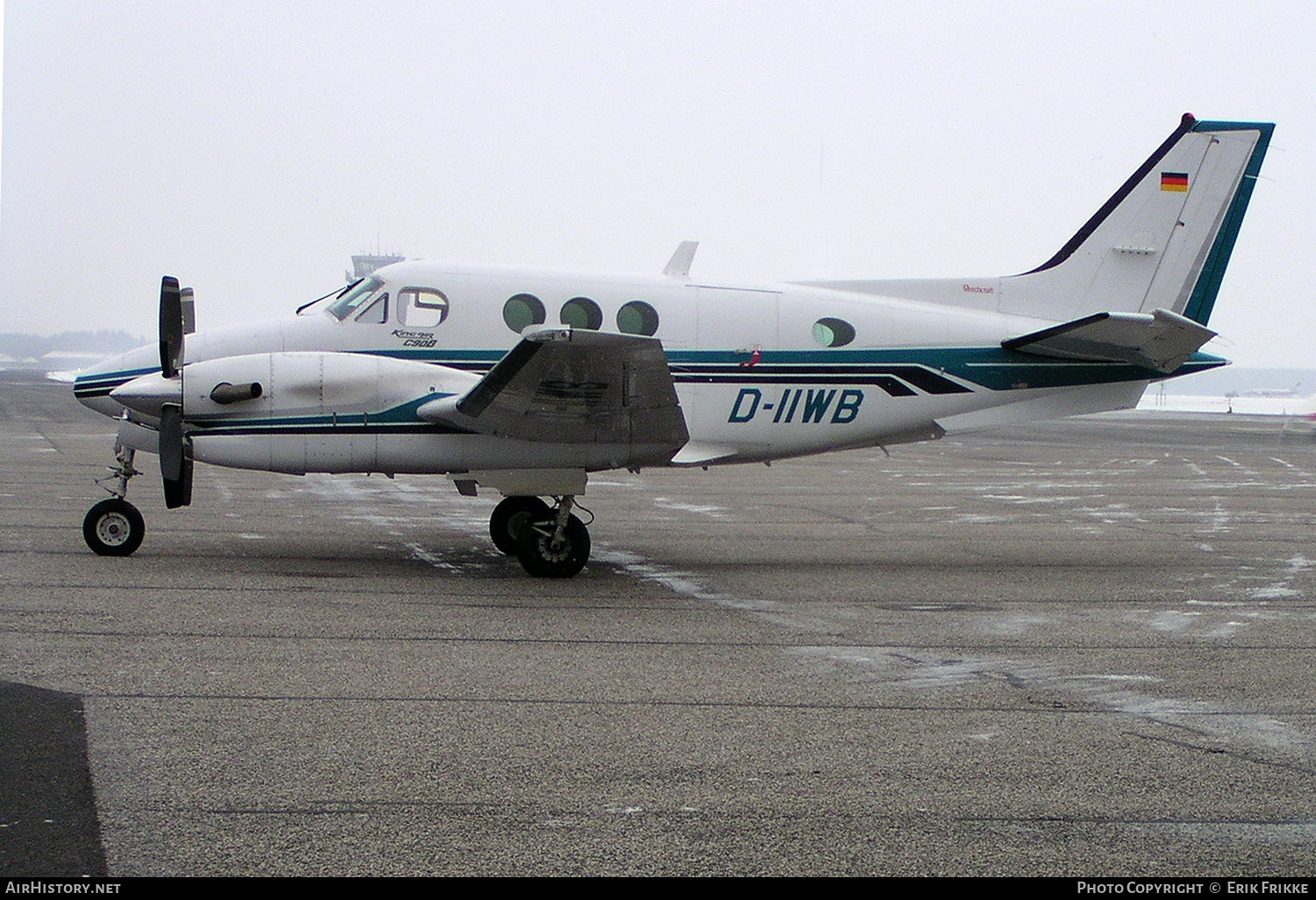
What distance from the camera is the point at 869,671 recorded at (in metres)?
8.33

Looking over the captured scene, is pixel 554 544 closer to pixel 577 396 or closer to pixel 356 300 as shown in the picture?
pixel 577 396

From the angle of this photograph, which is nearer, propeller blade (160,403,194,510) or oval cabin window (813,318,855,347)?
propeller blade (160,403,194,510)

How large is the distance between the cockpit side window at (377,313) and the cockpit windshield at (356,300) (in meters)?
0.07

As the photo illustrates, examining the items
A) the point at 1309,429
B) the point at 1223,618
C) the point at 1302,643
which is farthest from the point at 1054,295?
the point at 1309,429

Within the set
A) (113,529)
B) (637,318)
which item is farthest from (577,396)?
(113,529)

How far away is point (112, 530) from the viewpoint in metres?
12.2

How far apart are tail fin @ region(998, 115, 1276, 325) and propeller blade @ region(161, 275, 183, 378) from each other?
880 centimetres

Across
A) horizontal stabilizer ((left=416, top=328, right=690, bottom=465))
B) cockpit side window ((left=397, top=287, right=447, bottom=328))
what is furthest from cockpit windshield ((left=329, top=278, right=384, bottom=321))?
horizontal stabilizer ((left=416, top=328, right=690, bottom=465))

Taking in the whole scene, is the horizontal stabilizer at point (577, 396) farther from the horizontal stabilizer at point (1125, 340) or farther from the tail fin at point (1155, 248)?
the horizontal stabilizer at point (1125, 340)

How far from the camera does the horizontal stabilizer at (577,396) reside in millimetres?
10969

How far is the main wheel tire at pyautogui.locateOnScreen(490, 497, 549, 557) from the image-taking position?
13.3m

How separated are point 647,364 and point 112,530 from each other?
5462 millimetres

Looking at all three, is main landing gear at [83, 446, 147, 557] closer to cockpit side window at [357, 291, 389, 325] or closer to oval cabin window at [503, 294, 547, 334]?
cockpit side window at [357, 291, 389, 325]

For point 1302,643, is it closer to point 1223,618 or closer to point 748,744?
point 1223,618
